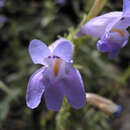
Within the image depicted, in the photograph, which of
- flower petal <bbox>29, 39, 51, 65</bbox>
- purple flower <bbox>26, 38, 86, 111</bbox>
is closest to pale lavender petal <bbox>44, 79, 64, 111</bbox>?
purple flower <bbox>26, 38, 86, 111</bbox>

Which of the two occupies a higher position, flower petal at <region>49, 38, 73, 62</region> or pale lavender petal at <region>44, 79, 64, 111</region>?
flower petal at <region>49, 38, 73, 62</region>

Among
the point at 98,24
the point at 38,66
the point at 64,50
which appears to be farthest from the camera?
the point at 38,66

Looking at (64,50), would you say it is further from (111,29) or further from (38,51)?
(111,29)

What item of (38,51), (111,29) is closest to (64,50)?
(38,51)

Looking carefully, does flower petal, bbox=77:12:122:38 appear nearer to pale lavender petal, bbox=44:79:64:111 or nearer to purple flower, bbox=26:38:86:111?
purple flower, bbox=26:38:86:111

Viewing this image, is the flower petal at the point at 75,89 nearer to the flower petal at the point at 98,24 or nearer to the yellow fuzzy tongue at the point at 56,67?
the yellow fuzzy tongue at the point at 56,67

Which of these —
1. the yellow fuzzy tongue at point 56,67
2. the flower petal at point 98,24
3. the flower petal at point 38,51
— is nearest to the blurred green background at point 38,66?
the flower petal at point 98,24
